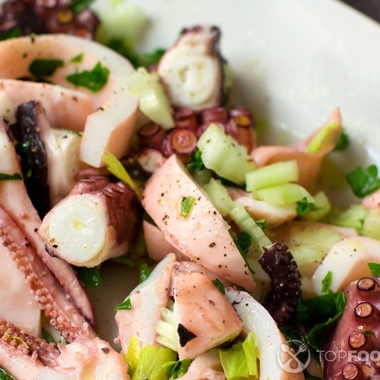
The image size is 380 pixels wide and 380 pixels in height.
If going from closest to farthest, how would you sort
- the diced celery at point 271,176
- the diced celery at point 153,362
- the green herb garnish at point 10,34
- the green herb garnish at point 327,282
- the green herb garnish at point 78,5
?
the diced celery at point 153,362, the green herb garnish at point 327,282, the diced celery at point 271,176, the green herb garnish at point 10,34, the green herb garnish at point 78,5

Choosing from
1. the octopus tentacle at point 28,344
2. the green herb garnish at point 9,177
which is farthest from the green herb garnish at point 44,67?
the octopus tentacle at point 28,344

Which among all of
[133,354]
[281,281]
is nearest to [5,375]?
[133,354]

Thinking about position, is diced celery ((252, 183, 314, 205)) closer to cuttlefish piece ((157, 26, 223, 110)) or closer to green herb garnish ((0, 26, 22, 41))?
cuttlefish piece ((157, 26, 223, 110))

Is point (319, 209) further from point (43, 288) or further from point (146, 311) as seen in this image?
point (43, 288)

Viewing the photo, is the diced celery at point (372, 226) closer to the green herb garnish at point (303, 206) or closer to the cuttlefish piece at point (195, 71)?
the green herb garnish at point (303, 206)

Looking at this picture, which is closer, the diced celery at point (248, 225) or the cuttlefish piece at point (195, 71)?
the diced celery at point (248, 225)

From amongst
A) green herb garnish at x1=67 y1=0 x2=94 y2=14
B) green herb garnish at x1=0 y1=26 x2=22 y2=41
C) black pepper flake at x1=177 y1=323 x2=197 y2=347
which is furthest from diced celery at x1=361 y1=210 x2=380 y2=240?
green herb garnish at x1=0 y1=26 x2=22 y2=41

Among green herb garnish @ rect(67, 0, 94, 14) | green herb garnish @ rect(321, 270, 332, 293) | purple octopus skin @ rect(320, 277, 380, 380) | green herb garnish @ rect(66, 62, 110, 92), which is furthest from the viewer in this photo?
green herb garnish @ rect(67, 0, 94, 14)
